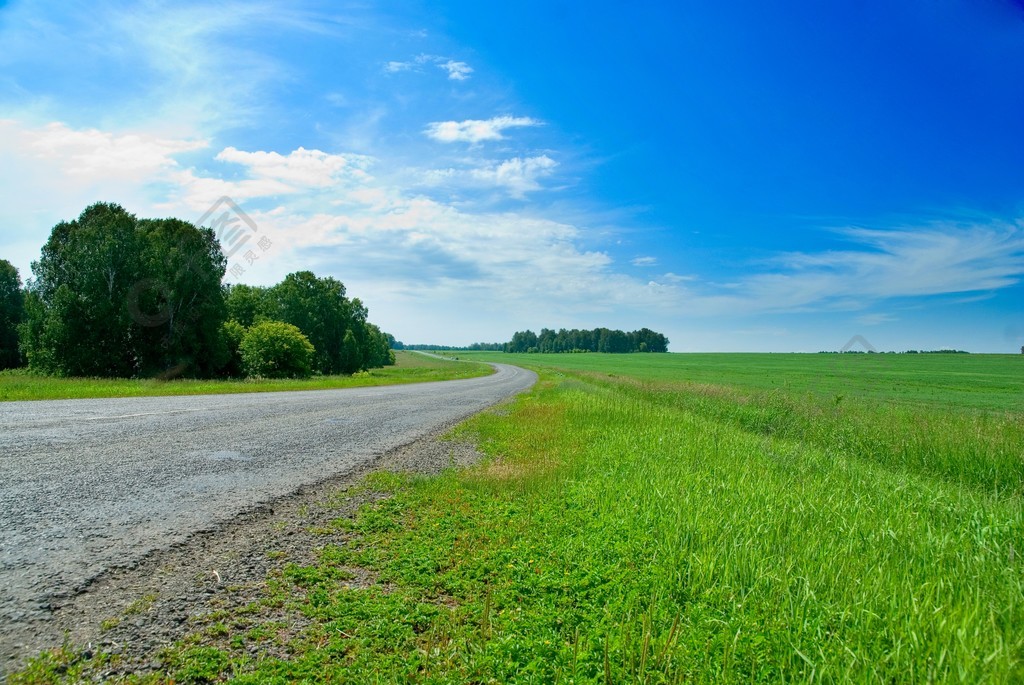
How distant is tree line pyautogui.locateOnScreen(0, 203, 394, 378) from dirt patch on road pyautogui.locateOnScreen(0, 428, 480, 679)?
30.4 metres

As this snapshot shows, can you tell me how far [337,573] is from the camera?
373 centimetres

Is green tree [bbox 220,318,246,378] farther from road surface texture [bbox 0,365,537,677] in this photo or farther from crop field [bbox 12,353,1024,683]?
crop field [bbox 12,353,1024,683]

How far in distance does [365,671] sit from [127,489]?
461 centimetres

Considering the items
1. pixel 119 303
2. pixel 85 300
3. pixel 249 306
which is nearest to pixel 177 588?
pixel 85 300

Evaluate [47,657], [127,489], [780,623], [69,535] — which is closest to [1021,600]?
[780,623]

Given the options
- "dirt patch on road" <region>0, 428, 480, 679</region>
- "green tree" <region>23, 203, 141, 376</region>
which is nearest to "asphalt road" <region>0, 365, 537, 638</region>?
"dirt patch on road" <region>0, 428, 480, 679</region>

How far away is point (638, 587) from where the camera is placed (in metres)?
3.49

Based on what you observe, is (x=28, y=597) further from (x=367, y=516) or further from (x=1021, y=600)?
(x=1021, y=600)

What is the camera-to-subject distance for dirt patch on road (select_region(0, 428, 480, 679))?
106 inches

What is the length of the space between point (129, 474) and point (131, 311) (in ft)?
98.4

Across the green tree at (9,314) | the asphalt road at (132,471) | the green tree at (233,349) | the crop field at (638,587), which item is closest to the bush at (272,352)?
the green tree at (233,349)

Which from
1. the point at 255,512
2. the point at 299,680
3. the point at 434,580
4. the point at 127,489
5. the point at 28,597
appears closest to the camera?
the point at 299,680

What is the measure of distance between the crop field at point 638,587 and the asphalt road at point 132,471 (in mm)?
1251

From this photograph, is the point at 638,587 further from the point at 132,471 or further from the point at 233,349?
the point at 233,349
